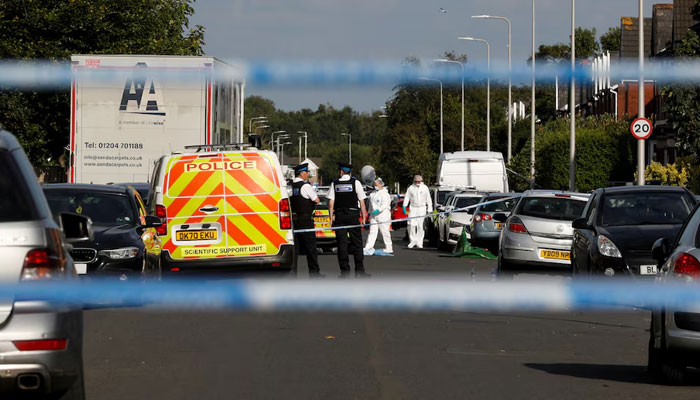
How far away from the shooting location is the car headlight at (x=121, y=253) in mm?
15883

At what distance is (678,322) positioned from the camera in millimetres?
9508

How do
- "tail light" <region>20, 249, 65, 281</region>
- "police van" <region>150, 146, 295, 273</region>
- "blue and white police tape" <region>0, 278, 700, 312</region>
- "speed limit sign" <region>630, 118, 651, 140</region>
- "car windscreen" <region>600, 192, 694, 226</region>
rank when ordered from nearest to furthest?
1. "tail light" <region>20, 249, 65, 281</region>
2. "blue and white police tape" <region>0, 278, 700, 312</region>
3. "car windscreen" <region>600, 192, 694, 226</region>
4. "police van" <region>150, 146, 295, 273</region>
5. "speed limit sign" <region>630, 118, 651, 140</region>

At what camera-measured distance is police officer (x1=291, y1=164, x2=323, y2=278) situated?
20.3 m

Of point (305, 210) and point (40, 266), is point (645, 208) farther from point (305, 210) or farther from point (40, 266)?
point (40, 266)

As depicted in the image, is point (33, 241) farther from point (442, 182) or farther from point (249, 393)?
point (442, 182)

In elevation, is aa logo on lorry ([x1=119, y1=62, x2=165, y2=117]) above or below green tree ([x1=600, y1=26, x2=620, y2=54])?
below

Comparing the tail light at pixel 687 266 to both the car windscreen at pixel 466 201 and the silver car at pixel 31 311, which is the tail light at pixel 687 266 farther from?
the car windscreen at pixel 466 201

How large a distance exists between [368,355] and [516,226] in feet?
30.4

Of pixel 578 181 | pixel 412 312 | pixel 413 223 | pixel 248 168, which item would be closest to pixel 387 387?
pixel 412 312

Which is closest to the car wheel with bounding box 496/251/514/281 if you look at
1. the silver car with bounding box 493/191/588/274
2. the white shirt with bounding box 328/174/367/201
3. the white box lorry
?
the silver car with bounding box 493/191/588/274

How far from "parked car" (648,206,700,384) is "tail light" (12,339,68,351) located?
15.2 ft

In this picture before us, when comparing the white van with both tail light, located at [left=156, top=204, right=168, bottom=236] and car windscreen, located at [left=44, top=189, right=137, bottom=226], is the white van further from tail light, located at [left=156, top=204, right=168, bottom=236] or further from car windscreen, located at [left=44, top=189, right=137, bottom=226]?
car windscreen, located at [left=44, top=189, right=137, bottom=226]

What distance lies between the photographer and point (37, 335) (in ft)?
21.9

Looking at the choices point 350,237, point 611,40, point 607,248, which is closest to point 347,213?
point 350,237
